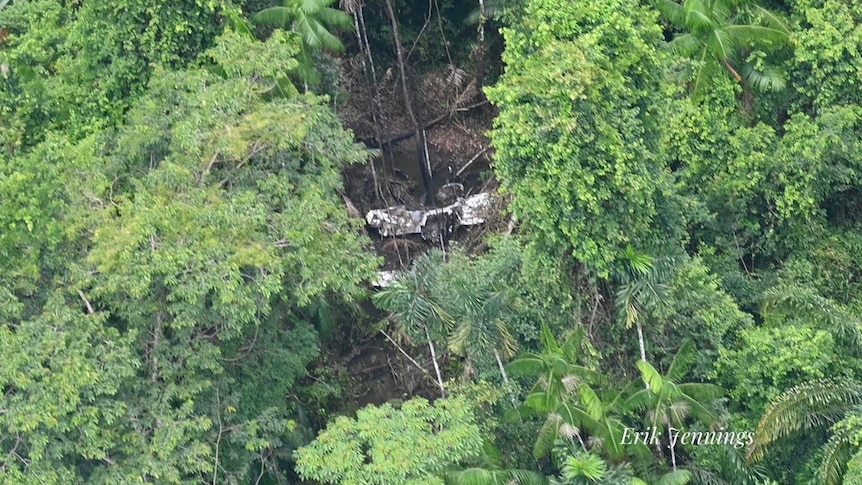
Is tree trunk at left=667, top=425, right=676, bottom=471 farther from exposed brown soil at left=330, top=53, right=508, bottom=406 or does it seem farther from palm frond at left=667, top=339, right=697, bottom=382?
exposed brown soil at left=330, top=53, right=508, bottom=406

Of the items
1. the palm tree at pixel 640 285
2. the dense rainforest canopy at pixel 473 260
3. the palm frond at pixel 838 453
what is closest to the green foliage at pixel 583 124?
the dense rainforest canopy at pixel 473 260

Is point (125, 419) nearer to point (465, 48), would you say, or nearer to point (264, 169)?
point (264, 169)

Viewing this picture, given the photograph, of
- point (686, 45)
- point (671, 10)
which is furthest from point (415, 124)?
point (686, 45)

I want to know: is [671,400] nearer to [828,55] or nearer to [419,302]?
[419,302]

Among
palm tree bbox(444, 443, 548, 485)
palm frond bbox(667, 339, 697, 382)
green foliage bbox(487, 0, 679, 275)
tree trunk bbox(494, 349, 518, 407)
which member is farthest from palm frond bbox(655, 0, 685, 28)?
palm tree bbox(444, 443, 548, 485)

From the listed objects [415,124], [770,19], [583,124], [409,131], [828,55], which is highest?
[583,124]
